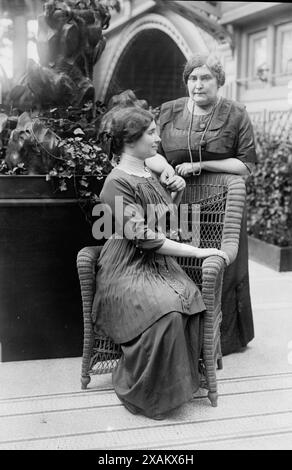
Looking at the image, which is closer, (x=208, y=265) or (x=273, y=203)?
(x=208, y=265)

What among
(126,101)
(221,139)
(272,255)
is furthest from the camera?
(272,255)

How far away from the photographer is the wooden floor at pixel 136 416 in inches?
88.7

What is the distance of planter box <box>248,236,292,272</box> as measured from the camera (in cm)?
544

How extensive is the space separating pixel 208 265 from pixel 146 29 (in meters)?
8.45

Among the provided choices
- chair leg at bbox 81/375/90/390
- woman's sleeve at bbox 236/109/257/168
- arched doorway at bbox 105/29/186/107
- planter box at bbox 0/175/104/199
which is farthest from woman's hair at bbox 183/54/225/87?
arched doorway at bbox 105/29/186/107

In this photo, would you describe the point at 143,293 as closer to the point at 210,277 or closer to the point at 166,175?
the point at 210,277

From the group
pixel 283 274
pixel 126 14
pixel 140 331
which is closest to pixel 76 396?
pixel 140 331

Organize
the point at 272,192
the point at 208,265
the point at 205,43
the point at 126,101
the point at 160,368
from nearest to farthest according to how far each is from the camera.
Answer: the point at 160,368
the point at 208,265
the point at 126,101
the point at 272,192
the point at 205,43

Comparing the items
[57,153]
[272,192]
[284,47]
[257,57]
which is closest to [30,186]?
[57,153]

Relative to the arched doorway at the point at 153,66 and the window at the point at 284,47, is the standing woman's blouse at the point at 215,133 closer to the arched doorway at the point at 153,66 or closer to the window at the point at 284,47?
the window at the point at 284,47

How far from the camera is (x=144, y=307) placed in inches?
96.3

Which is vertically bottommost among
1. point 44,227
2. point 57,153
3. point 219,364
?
point 219,364

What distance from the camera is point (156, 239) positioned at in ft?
8.15

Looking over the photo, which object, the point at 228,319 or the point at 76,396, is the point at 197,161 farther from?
the point at 76,396
